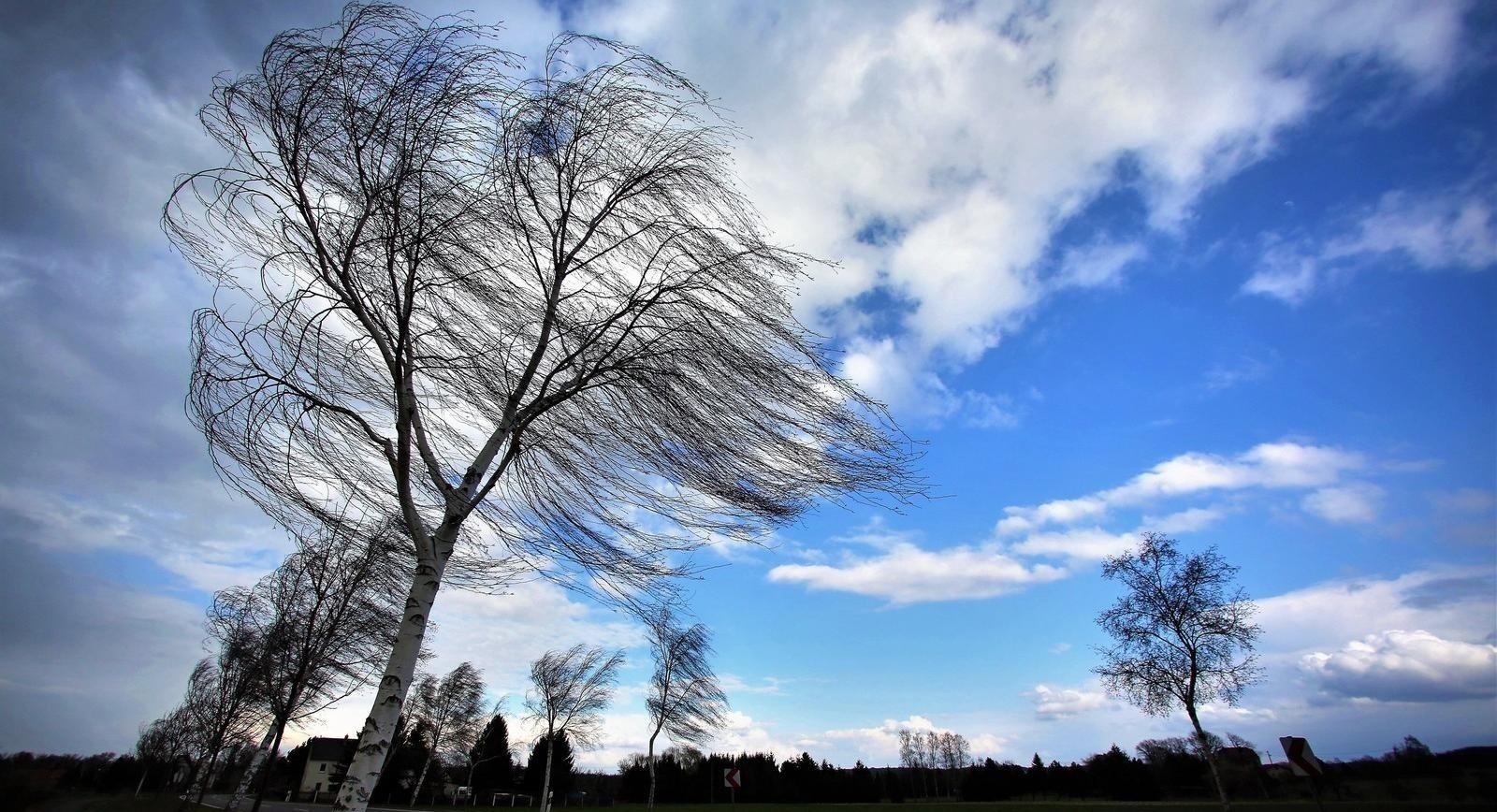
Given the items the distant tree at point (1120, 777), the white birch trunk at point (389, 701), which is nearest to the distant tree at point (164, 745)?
the white birch trunk at point (389, 701)

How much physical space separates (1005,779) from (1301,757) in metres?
61.7

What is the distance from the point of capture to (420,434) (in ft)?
17.7

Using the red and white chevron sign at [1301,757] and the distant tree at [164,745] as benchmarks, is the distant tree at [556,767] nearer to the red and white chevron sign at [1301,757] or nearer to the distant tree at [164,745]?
the distant tree at [164,745]

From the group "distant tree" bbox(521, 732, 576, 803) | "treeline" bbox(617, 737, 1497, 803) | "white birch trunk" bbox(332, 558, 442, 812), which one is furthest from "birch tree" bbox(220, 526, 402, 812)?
"distant tree" bbox(521, 732, 576, 803)

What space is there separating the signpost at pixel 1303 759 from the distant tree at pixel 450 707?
155 ft

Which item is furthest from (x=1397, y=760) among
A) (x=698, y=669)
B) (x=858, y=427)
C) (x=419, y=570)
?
(x=419, y=570)

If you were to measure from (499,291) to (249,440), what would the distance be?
2233mm

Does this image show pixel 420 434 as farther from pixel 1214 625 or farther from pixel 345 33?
pixel 1214 625

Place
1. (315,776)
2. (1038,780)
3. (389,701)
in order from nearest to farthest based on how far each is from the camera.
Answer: (389,701) < (1038,780) < (315,776)

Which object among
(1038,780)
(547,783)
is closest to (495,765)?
(547,783)

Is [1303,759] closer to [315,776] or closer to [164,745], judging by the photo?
[164,745]

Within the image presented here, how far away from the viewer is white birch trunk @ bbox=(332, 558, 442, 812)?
14.1 ft

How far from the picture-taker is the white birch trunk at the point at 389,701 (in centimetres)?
429

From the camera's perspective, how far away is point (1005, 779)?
63.8 meters
